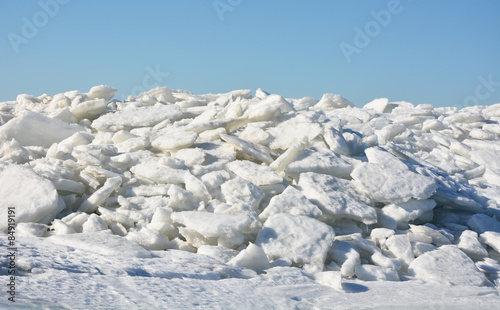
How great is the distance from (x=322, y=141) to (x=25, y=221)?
2.77 meters

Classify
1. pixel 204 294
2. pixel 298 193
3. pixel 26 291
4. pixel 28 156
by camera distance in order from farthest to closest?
pixel 28 156 < pixel 298 193 < pixel 204 294 < pixel 26 291

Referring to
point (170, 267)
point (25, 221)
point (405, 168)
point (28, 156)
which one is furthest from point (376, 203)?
point (28, 156)

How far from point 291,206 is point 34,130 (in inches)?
125

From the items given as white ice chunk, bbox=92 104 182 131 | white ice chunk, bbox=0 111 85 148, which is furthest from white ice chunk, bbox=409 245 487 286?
white ice chunk, bbox=0 111 85 148

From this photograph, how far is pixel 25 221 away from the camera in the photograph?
11.8ft

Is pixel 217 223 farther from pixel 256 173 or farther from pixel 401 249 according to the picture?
pixel 401 249

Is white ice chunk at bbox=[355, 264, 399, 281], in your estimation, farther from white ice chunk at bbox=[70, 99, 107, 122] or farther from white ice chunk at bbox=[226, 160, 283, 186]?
white ice chunk at bbox=[70, 99, 107, 122]

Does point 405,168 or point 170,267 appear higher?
point 405,168

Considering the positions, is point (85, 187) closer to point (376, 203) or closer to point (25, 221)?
point (25, 221)

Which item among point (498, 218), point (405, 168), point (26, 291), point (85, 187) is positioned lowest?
point (26, 291)

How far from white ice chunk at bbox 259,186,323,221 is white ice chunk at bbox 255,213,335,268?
112 millimetres

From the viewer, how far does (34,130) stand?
5.42 m

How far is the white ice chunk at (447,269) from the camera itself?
3.32 metres

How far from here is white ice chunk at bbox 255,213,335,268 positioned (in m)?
3.33
